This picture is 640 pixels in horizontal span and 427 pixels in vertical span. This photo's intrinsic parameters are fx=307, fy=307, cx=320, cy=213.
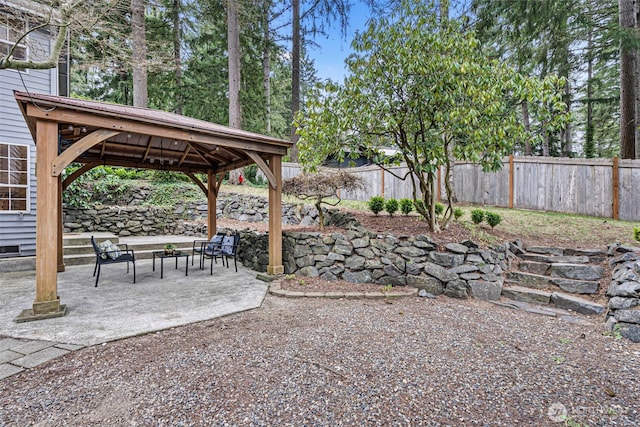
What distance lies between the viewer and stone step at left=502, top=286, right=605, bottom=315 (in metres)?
3.94

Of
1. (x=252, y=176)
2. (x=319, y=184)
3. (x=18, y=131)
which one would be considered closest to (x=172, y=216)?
(x=252, y=176)

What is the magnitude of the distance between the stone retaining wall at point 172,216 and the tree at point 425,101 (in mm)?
2802

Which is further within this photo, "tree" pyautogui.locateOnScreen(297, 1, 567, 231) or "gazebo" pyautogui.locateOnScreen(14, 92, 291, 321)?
"tree" pyautogui.locateOnScreen(297, 1, 567, 231)

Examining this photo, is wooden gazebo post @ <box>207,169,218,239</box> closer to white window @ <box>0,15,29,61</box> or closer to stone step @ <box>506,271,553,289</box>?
white window @ <box>0,15,29,61</box>

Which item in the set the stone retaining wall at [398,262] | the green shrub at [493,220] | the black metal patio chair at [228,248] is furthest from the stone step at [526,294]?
the black metal patio chair at [228,248]

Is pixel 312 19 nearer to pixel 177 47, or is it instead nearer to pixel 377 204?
pixel 177 47

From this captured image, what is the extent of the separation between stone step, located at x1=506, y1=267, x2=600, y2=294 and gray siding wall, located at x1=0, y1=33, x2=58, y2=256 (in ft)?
30.0

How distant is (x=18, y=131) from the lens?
6.29 metres

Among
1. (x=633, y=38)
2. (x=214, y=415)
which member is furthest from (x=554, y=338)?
(x=633, y=38)

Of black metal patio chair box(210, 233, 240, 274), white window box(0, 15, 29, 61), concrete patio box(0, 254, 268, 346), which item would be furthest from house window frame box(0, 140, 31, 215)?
black metal patio chair box(210, 233, 240, 274)

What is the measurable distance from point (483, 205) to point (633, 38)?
4444mm

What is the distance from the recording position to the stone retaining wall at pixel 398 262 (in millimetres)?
4711

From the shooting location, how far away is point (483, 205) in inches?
332

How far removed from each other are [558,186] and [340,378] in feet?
25.5
